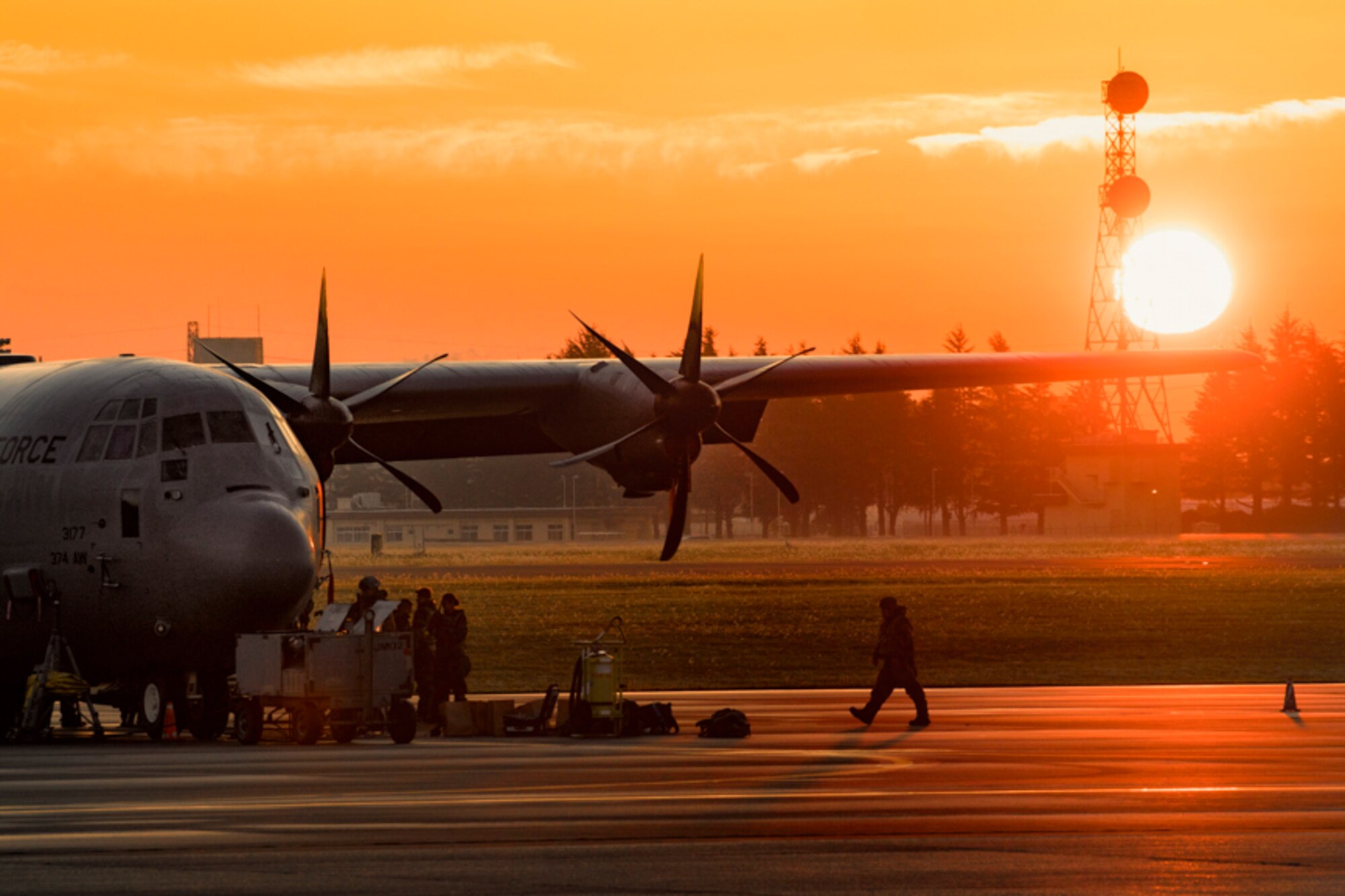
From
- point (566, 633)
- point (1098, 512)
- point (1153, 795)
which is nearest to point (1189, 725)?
point (1153, 795)

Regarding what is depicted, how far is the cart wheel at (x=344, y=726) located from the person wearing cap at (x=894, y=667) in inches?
235

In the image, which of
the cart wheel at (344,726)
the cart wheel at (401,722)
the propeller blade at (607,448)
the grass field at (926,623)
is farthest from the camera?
the grass field at (926,623)

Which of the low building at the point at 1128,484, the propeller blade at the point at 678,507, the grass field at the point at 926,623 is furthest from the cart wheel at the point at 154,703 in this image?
the low building at the point at 1128,484

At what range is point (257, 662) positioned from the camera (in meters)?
19.1

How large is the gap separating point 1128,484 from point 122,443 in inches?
4663

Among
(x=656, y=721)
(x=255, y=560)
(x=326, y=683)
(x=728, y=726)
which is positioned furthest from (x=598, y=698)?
(x=255, y=560)

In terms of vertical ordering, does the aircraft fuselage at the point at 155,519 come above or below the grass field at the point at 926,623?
above

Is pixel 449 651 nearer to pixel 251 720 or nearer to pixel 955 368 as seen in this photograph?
pixel 251 720

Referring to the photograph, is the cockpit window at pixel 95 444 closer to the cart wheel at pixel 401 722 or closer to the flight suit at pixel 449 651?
the cart wheel at pixel 401 722

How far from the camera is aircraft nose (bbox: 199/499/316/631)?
61.1 ft

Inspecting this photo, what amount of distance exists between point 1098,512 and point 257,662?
122 meters

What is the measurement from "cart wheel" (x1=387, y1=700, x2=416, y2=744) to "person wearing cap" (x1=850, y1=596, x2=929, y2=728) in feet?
17.6

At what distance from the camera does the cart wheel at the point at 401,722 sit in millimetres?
19922

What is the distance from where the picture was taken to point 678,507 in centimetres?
2531
